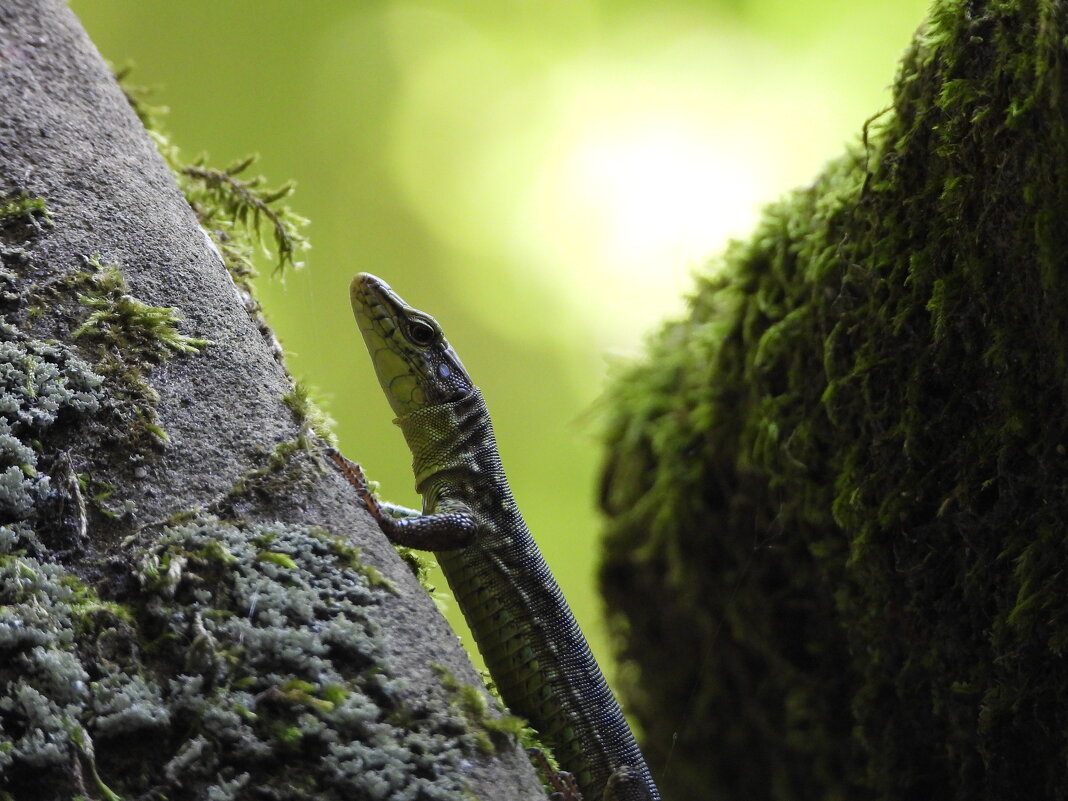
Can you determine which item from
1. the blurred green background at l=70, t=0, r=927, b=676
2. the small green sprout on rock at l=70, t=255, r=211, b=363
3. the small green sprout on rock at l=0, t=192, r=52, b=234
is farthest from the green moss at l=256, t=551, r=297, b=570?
the blurred green background at l=70, t=0, r=927, b=676

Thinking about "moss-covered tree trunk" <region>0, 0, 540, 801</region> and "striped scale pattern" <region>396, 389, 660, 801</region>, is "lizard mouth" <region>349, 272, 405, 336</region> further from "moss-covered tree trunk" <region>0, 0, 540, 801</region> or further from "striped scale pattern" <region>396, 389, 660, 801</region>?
"moss-covered tree trunk" <region>0, 0, 540, 801</region>

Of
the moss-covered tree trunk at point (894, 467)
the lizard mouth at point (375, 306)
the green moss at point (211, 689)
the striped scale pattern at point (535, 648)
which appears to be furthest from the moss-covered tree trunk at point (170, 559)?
the moss-covered tree trunk at point (894, 467)

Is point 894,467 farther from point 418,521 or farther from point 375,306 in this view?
point 375,306

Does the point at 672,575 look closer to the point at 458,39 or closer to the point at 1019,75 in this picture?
the point at 1019,75

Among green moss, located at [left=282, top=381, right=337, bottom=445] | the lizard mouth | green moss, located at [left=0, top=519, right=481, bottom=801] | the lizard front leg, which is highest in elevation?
the lizard mouth

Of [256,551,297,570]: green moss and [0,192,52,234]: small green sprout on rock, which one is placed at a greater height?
[0,192,52,234]: small green sprout on rock

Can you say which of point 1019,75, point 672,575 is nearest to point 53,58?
point 1019,75

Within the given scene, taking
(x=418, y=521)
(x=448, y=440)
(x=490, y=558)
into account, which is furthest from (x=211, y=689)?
(x=448, y=440)
